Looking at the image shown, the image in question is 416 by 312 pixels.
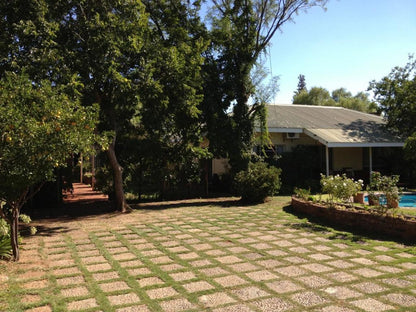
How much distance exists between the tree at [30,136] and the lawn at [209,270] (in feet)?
4.37

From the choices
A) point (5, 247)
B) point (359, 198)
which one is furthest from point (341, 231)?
point (5, 247)

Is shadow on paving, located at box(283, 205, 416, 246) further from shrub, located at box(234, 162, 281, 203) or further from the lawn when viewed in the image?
shrub, located at box(234, 162, 281, 203)

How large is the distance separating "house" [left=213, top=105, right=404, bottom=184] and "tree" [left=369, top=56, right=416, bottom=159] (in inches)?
29.1

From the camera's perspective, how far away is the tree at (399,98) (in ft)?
64.0

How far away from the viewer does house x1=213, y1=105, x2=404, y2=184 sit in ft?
56.3

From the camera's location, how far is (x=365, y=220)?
771 cm

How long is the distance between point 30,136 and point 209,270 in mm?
3329

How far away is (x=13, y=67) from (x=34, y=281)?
6.18 meters

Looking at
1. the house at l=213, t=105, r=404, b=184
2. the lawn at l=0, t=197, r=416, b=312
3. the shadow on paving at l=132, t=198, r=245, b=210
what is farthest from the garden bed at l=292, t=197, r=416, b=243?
the house at l=213, t=105, r=404, b=184

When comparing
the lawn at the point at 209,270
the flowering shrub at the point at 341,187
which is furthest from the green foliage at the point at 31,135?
Answer: the flowering shrub at the point at 341,187

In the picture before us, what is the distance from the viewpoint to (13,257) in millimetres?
5738

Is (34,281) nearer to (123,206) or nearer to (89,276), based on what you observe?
(89,276)

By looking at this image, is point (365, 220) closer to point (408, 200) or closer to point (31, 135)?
point (31, 135)

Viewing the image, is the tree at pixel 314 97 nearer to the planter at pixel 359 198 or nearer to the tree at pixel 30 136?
the planter at pixel 359 198
